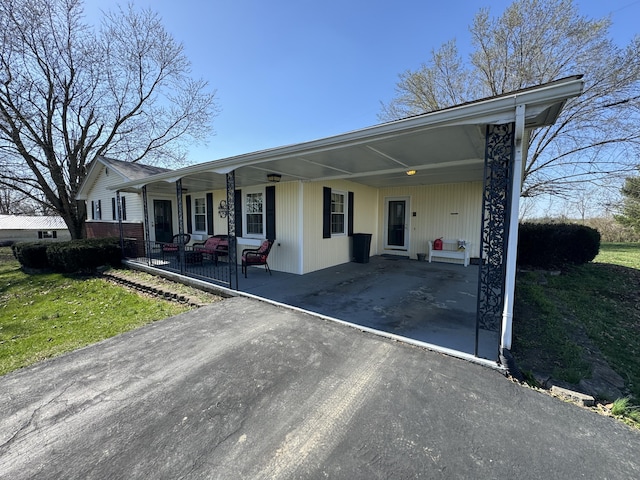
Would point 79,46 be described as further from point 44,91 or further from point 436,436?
point 436,436

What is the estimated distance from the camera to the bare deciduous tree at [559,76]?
400 inches

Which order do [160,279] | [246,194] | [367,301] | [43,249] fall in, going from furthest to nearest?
[43,249] < [246,194] < [160,279] < [367,301]

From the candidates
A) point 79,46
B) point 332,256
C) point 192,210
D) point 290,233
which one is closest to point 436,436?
point 290,233

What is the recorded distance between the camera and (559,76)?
1151cm

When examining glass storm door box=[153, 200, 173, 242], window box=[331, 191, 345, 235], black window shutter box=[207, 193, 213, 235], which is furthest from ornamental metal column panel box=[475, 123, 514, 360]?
glass storm door box=[153, 200, 173, 242]

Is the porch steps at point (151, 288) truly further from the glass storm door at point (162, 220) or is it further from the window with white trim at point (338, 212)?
the window with white trim at point (338, 212)

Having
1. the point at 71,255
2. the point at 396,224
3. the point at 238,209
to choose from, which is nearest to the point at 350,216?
the point at 396,224

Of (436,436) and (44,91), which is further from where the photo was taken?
(44,91)

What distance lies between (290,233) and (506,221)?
499cm

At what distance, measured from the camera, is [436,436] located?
6.21 feet

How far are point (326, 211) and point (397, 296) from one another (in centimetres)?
318

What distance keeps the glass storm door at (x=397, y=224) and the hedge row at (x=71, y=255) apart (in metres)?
9.22

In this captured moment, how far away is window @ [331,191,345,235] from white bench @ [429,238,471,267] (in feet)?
9.72

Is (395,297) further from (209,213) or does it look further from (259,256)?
(209,213)
